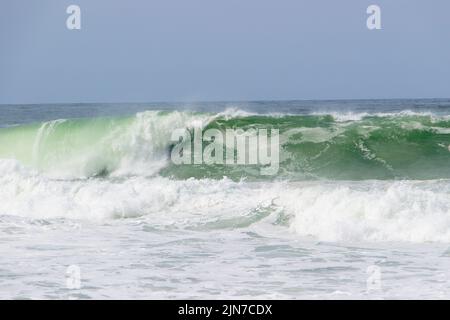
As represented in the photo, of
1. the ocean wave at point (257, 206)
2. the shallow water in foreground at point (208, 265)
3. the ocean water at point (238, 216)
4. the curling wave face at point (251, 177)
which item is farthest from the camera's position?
the curling wave face at point (251, 177)

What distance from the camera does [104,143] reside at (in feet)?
71.2

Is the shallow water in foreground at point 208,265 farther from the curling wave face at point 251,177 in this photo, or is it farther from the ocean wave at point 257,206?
the curling wave face at point 251,177

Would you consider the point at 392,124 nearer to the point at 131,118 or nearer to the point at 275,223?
the point at 131,118

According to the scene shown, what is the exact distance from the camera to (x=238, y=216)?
12.5m

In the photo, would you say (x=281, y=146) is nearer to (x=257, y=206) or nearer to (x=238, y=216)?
(x=257, y=206)

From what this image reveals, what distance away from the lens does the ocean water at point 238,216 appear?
8.12 metres

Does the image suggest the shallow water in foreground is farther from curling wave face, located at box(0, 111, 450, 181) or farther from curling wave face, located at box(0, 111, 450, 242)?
curling wave face, located at box(0, 111, 450, 181)

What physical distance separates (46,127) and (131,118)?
11.4ft

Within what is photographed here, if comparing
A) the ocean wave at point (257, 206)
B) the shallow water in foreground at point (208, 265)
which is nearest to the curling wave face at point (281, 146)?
the ocean wave at point (257, 206)

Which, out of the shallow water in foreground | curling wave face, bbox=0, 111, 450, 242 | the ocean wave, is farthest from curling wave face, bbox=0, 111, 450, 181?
the shallow water in foreground

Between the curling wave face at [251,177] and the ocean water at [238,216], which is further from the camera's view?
the curling wave face at [251,177]

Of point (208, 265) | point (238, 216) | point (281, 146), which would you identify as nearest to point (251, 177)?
point (281, 146)
